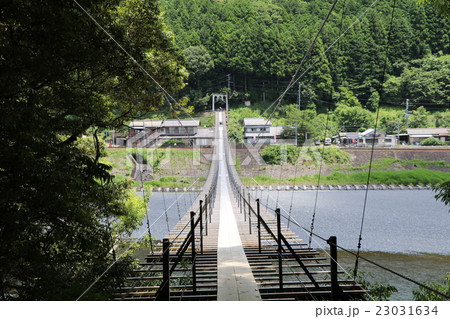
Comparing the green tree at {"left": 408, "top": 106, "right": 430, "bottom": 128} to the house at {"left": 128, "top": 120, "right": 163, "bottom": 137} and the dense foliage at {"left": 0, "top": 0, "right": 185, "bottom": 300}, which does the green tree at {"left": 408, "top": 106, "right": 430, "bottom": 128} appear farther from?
the dense foliage at {"left": 0, "top": 0, "right": 185, "bottom": 300}

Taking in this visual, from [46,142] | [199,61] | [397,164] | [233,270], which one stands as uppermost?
[199,61]

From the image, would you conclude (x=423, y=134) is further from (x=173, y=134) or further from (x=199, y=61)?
(x=199, y=61)

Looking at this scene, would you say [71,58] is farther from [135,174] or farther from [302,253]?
[135,174]

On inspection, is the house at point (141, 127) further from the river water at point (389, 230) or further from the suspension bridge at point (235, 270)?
the river water at point (389, 230)

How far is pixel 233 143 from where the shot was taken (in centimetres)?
2667

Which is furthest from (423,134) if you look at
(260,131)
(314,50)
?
(314,50)

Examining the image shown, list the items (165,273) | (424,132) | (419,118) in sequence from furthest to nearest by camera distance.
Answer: (419,118), (424,132), (165,273)

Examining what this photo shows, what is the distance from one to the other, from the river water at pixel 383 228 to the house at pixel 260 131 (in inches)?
331

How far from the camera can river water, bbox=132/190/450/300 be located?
9.30 meters

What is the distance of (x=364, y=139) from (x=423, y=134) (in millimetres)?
3965

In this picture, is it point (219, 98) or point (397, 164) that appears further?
point (219, 98)

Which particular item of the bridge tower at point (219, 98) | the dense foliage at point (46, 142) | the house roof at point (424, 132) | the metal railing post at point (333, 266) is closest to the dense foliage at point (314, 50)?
the bridge tower at point (219, 98)

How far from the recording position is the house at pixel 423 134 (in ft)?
89.1

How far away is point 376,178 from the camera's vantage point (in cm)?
2478
